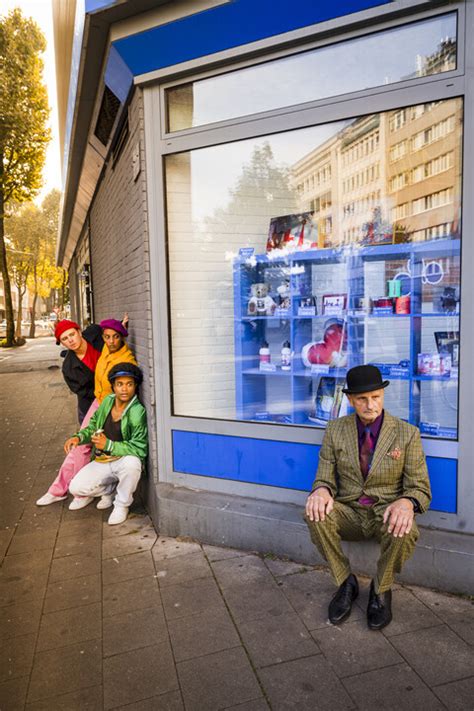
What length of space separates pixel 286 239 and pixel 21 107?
16.7m

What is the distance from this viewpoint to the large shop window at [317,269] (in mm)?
3338

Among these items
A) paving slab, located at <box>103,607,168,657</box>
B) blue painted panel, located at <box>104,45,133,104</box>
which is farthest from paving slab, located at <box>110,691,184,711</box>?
blue painted panel, located at <box>104,45,133,104</box>

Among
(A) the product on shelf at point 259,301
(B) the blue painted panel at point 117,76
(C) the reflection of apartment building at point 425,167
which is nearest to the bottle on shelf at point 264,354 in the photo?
(A) the product on shelf at point 259,301

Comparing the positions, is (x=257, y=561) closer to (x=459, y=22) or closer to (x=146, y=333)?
(x=146, y=333)

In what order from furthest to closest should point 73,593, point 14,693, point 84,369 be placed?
point 84,369 → point 73,593 → point 14,693

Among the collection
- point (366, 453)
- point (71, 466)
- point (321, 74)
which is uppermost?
point (321, 74)

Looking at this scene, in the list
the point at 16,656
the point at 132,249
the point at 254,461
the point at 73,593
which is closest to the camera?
the point at 16,656

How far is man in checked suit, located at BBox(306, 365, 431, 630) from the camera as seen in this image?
269cm

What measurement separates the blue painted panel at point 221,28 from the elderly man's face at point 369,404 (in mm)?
2231

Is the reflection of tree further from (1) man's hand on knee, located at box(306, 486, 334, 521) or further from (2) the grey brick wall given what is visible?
(1) man's hand on knee, located at box(306, 486, 334, 521)

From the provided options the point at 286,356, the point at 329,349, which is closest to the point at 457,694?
the point at 329,349

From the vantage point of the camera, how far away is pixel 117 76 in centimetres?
394

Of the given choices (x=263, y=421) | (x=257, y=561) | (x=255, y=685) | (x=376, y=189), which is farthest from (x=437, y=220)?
(x=255, y=685)

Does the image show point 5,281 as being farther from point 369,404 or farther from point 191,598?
point 369,404
